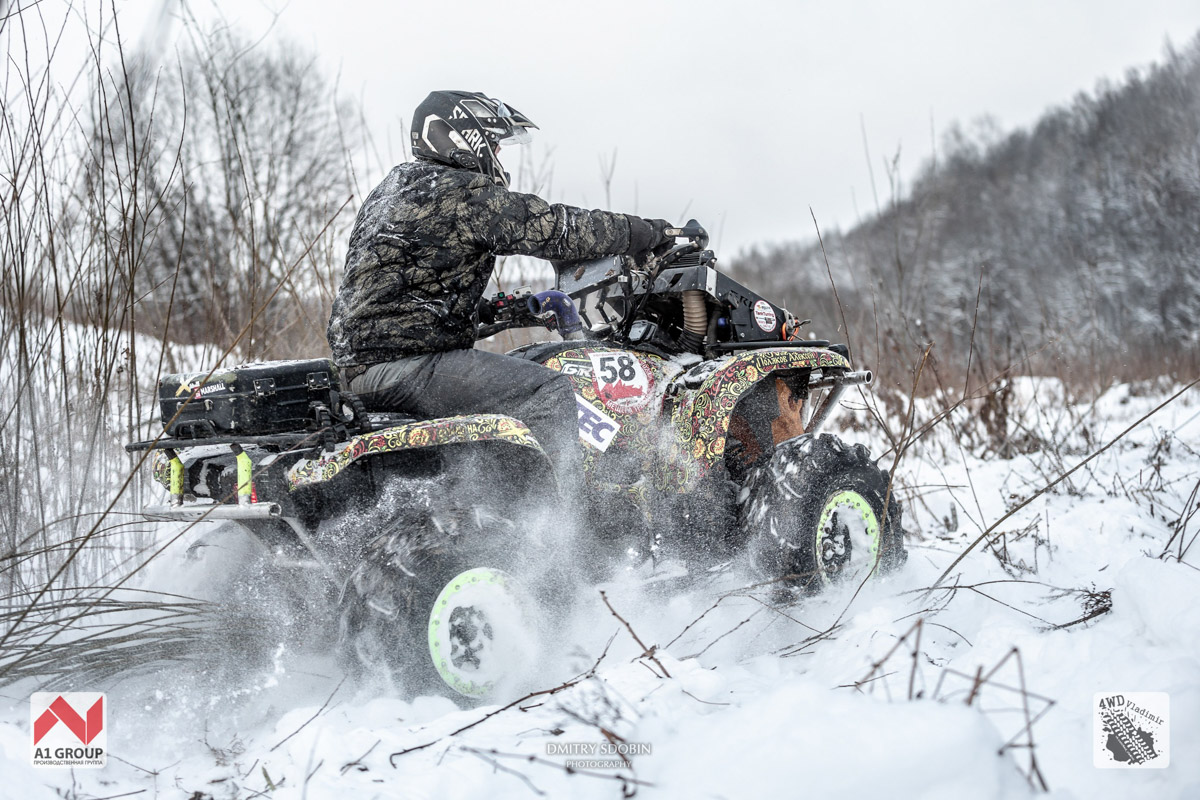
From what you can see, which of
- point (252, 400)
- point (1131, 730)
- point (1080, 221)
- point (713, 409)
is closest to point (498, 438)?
point (252, 400)

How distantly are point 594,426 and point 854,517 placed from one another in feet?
3.90

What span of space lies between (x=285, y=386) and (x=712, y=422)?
1.74 m

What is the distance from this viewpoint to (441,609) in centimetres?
259

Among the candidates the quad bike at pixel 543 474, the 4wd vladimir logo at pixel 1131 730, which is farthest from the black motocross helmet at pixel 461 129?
the 4wd vladimir logo at pixel 1131 730

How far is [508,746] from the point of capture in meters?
2.26

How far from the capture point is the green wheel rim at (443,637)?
2566 millimetres

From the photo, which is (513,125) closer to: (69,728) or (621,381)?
(621,381)

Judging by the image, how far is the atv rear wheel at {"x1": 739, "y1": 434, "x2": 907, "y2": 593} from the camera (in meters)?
3.46

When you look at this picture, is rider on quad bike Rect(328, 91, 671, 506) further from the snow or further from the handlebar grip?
the snow

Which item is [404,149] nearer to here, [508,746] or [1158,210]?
[508,746]

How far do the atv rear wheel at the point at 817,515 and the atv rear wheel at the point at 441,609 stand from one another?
114 cm

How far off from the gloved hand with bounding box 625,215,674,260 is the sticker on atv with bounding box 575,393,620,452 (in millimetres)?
Result: 730

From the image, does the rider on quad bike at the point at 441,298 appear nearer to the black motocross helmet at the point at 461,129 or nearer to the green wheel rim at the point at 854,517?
the black motocross helmet at the point at 461,129

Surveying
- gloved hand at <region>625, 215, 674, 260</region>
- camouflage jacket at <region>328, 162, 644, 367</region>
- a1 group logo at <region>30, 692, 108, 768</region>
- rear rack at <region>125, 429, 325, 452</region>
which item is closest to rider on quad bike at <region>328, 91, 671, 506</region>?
camouflage jacket at <region>328, 162, 644, 367</region>
